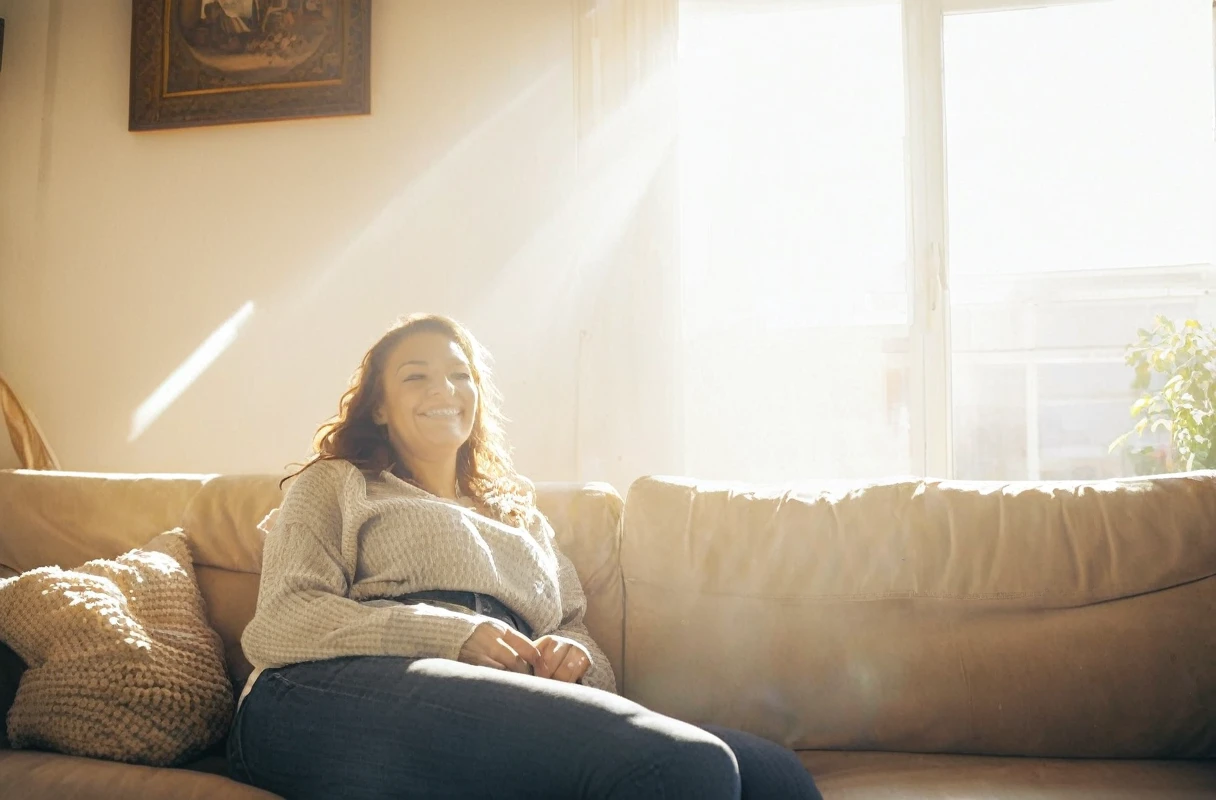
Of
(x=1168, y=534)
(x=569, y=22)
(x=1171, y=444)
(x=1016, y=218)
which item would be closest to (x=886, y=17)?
(x=1016, y=218)

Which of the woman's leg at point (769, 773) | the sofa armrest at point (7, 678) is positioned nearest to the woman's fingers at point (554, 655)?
the woman's leg at point (769, 773)

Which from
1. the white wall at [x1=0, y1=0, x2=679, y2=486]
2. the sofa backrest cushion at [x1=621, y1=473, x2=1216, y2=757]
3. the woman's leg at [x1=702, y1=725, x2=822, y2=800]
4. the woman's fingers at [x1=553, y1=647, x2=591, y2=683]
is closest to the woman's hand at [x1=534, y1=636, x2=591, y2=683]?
the woman's fingers at [x1=553, y1=647, x2=591, y2=683]

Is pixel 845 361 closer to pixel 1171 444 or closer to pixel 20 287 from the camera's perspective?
pixel 1171 444

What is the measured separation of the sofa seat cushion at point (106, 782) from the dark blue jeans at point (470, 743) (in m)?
0.05

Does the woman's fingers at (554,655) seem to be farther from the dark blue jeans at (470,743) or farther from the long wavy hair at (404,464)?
the long wavy hair at (404,464)

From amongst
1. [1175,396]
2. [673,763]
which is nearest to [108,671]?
[673,763]

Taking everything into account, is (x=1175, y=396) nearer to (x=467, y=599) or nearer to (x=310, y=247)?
(x=467, y=599)

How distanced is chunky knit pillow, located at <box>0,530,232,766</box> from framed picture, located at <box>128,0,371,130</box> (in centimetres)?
154

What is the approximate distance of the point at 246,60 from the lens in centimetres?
285

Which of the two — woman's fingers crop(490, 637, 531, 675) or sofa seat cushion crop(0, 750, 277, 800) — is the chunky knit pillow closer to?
sofa seat cushion crop(0, 750, 277, 800)

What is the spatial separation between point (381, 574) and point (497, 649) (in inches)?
9.8

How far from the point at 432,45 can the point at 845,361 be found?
1.40m

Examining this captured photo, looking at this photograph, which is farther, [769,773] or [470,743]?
[769,773]

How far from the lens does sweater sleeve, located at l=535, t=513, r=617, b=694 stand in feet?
5.46
